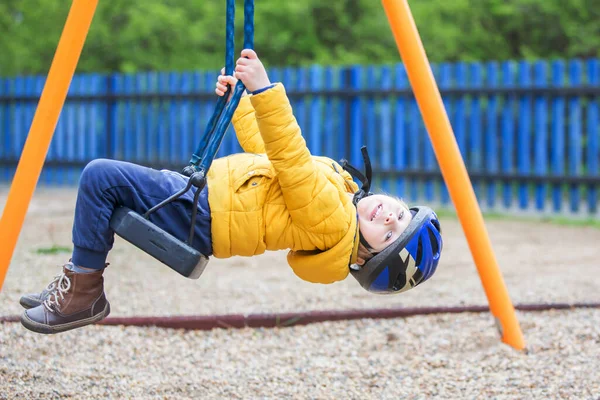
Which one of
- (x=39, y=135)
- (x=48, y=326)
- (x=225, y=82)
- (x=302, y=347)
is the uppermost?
(x=225, y=82)

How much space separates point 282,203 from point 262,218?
77 millimetres

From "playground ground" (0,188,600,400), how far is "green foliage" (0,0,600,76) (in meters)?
6.88

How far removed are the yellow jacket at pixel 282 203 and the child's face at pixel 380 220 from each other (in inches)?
1.8

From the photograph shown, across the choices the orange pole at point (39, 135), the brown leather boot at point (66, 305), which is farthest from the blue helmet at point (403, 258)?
the orange pole at point (39, 135)

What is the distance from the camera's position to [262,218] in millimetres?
2525

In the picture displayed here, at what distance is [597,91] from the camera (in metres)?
8.43

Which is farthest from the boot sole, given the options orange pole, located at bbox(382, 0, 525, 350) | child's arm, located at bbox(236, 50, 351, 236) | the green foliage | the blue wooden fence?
the green foliage

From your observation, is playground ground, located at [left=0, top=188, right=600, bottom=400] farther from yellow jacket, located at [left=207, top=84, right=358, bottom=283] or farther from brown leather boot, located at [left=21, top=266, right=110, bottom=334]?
yellow jacket, located at [left=207, top=84, right=358, bottom=283]

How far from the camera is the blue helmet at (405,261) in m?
2.67

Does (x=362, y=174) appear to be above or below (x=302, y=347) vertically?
above

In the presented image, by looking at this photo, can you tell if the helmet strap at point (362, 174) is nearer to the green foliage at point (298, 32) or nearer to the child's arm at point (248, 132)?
the child's arm at point (248, 132)

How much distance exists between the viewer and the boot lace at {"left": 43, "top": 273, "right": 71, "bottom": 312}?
2.47m

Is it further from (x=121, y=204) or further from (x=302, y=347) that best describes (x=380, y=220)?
(x=302, y=347)

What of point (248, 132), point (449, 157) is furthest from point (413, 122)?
point (248, 132)
